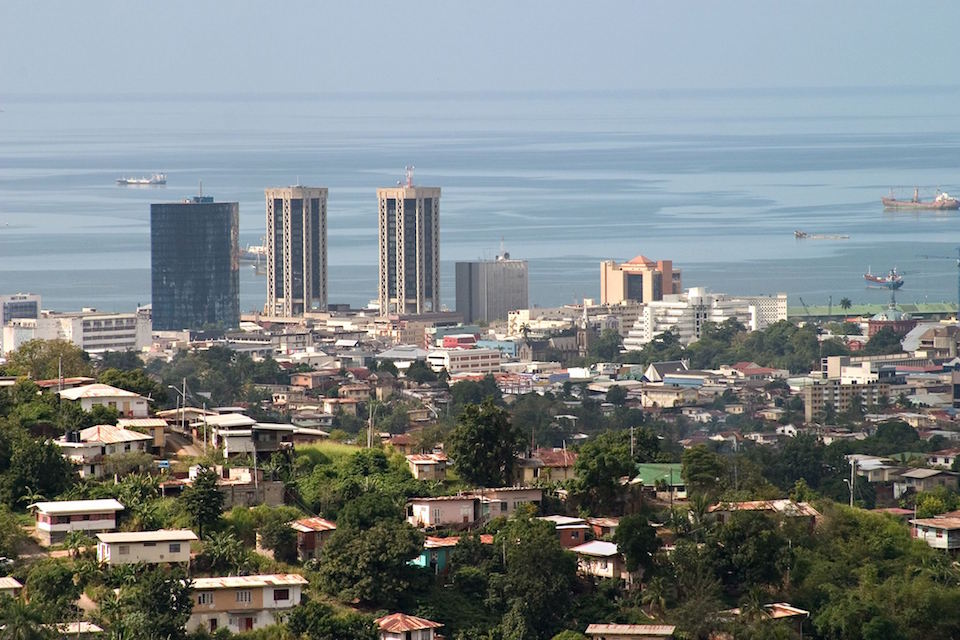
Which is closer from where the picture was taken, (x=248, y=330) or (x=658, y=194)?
(x=248, y=330)

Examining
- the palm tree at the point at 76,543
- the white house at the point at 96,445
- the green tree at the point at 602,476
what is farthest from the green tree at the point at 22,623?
the green tree at the point at 602,476

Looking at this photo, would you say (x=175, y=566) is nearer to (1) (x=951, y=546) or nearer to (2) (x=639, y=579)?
(2) (x=639, y=579)

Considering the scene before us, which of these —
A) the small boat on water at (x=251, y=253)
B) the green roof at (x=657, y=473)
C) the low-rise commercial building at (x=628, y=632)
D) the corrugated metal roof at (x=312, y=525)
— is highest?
the small boat on water at (x=251, y=253)

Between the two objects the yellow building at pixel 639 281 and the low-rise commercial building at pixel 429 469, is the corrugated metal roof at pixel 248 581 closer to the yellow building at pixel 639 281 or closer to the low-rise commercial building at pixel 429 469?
the low-rise commercial building at pixel 429 469

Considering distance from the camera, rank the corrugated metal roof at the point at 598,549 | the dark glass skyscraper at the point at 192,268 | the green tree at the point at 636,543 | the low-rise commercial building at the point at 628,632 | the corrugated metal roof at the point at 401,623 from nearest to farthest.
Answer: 1. the corrugated metal roof at the point at 401,623
2. the low-rise commercial building at the point at 628,632
3. the green tree at the point at 636,543
4. the corrugated metal roof at the point at 598,549
5. the dark glass skyscraper at the point at 192,268

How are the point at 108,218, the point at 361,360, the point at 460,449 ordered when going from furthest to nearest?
1. the point at 108,218
2. the point at 361,360
3. the point at 460,449

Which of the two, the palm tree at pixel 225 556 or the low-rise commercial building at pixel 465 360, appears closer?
the palm tree at pixel 225 556

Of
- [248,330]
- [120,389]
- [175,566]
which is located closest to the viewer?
[175,566]

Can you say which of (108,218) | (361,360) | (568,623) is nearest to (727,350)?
(361,360)
